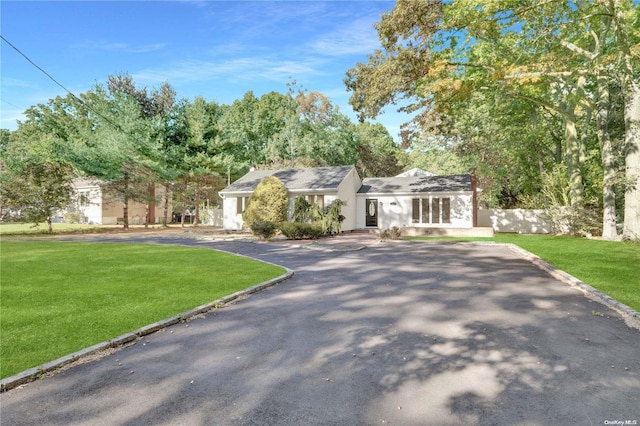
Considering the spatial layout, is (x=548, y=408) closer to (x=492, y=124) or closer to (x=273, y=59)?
(x=273, y=59)

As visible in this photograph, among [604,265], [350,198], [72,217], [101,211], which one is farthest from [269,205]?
[72,217]

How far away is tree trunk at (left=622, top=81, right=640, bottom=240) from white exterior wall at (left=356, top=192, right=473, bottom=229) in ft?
29.1

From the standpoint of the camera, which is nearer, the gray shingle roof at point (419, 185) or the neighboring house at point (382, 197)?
the neighboring house at point (382, 197)

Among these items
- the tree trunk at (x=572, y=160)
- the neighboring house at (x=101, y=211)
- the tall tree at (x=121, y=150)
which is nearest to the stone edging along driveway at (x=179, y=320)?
the tree trunk at (x=572, y=160)

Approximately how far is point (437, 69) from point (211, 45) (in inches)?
413

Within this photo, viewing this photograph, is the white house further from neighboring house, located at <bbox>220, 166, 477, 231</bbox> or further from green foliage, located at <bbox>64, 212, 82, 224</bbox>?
green foliage, located at <bbox>64, 212, 82, 224</bbox>

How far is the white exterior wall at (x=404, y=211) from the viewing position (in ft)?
85.7

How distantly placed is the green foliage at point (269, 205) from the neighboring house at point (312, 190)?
267cm

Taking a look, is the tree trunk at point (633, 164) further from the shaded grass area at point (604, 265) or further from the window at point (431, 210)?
the window at point (431, 210)

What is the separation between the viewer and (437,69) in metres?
15.2

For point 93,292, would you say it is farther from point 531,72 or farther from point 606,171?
point 606,171

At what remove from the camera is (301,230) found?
21.5 m

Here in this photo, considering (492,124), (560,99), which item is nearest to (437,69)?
(560,99)

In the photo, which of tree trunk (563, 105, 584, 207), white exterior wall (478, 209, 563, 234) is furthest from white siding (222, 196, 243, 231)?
tree trunk (563, 105, 584, 207)
